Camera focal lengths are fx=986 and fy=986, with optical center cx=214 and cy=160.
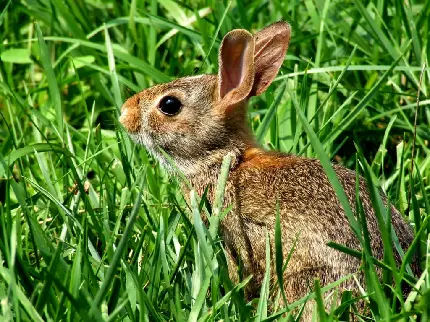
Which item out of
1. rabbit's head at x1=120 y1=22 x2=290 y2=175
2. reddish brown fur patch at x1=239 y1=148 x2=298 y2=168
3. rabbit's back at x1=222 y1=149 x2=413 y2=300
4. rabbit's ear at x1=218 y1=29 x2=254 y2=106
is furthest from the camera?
rabbit's head at x1=120 y1=22 x2=290 y2=175

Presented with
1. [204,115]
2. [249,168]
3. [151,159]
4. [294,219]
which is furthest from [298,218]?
[151,159]

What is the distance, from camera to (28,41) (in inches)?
254

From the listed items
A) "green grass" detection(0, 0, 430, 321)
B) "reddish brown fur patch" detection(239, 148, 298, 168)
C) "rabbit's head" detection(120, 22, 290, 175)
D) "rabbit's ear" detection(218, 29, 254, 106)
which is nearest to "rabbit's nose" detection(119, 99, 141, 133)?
"rabbit's head" detection(120, 22, 290, 175)

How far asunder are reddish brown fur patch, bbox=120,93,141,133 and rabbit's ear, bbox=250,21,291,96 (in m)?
0.64

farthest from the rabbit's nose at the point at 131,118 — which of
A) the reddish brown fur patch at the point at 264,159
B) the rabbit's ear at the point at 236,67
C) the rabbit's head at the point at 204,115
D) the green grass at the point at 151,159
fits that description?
the reddish brown fur patch at the point at 264,159

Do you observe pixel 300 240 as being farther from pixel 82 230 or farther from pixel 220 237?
pixel 82 230

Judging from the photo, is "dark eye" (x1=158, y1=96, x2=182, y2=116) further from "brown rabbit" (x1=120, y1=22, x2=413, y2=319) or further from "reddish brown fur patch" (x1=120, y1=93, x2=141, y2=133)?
"reddish brown fur patch" (x1=120, y1=93, x2=141, y2=133)

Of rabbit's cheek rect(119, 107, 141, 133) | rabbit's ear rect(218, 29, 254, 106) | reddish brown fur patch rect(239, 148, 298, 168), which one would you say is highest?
rabbit's ear rect(218, 29, 254, 106)

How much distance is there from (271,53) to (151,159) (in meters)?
1.02

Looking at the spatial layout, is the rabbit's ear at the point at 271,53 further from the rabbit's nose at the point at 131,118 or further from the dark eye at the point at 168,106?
the rabbit's nose at the point at 131,118

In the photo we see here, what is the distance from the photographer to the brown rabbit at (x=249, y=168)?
4227 millimetres

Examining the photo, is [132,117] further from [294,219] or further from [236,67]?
[294,219]

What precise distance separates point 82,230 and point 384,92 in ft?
7.49

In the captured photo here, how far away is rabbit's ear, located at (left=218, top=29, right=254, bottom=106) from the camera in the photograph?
190 inches
